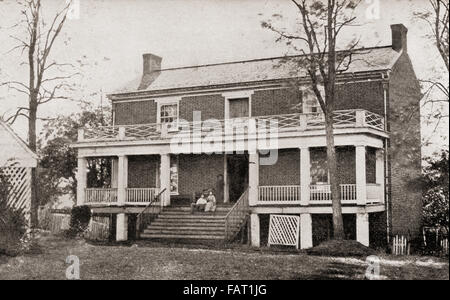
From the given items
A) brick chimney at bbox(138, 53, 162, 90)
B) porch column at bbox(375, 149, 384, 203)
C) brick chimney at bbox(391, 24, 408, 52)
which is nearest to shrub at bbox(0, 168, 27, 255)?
porch column at bbox(375, 149, 384, 203)

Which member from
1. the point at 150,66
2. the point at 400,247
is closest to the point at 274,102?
the point at 400,247

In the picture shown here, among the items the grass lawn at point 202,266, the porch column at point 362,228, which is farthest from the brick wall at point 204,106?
the grass lawn at point 202,266

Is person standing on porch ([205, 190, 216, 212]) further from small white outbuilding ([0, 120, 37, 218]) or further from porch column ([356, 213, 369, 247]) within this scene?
small white outbuilding ([0, 120, 37, 218])

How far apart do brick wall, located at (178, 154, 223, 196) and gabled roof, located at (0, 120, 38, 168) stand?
9.97 metres

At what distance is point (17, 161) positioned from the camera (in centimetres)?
1769

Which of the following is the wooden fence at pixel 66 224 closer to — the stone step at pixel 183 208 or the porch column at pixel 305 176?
the stone step at pixel 183 208

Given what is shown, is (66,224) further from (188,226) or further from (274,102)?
(274,102)

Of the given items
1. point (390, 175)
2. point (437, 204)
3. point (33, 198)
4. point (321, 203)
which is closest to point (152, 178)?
point (33, 198)

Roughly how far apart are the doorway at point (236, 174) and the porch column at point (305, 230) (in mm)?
4762

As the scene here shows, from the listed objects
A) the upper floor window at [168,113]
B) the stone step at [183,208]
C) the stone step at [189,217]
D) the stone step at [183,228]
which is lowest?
the stone step at [183,228]

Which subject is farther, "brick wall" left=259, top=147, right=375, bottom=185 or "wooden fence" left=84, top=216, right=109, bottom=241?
"wooden fence" left=84, top=216, right=109, bottom=241

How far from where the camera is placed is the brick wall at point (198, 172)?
26.5 meters

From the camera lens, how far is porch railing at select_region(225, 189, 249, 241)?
2156 centimetres
